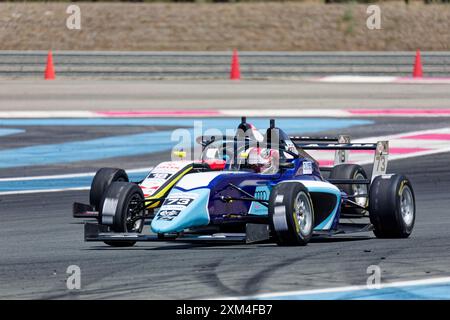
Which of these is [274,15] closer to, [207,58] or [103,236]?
[207,58]

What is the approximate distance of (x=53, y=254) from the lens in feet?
36.3

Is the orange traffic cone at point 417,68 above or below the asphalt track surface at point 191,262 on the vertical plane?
above

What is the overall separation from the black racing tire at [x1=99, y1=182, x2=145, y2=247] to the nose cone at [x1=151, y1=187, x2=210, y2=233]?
0.64 m

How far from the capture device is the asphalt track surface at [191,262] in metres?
9.14

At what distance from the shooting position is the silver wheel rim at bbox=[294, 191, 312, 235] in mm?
11250

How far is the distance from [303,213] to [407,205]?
58.3 inches

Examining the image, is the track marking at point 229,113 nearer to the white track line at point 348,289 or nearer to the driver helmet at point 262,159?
the driver helmet at point 262,159

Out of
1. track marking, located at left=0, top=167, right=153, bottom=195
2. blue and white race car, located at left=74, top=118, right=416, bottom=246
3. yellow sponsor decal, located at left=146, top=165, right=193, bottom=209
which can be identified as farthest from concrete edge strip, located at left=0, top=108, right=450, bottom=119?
yellow sponsor decal, located at left=146, top=165, right=193, bottom=209

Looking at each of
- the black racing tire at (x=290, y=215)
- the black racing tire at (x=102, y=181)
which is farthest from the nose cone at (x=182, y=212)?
the black racing tire at (x=102, y=181)

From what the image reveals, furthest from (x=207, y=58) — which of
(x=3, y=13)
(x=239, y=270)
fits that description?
(x=239, y=270)

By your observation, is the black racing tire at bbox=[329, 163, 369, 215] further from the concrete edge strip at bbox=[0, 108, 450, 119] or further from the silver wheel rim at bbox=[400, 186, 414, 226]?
the concrete edge strip at bbox=[0, 108, 450, 119]

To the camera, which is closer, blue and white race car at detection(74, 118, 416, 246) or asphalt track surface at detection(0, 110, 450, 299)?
asphalt track surface at detection(0, 110, 450, 299)

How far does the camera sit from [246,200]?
37.8ft

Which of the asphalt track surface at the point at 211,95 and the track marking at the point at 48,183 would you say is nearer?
the track marking at the point at 48,183
